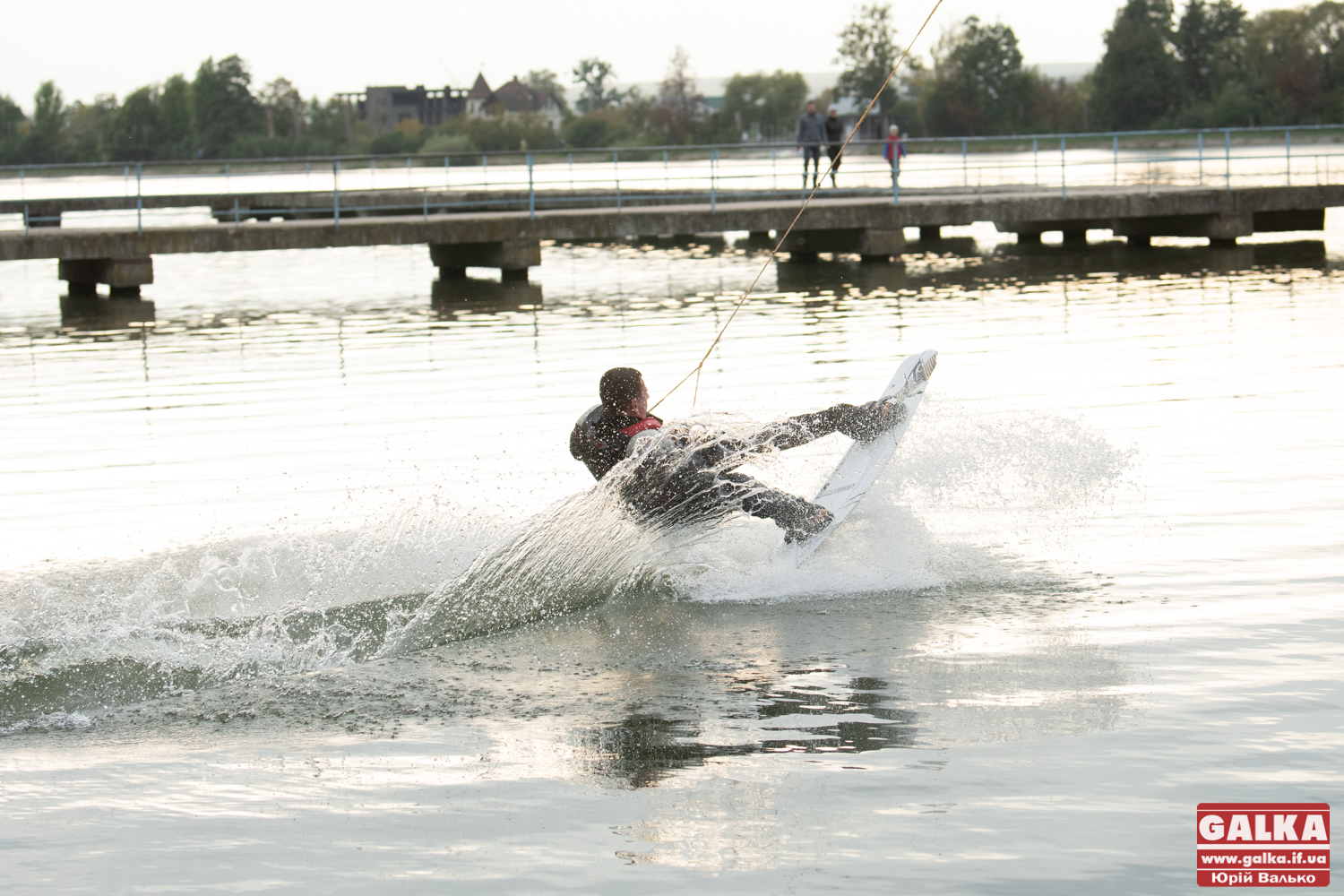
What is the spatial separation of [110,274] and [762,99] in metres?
147

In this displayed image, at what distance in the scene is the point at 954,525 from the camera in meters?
8.20

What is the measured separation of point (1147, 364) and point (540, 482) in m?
7.04

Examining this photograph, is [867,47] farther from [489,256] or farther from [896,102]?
[489,256]

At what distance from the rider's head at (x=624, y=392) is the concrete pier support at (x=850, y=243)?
2014 cm

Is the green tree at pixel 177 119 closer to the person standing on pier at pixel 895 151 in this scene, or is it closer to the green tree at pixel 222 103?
the green tree at pixel 222 103

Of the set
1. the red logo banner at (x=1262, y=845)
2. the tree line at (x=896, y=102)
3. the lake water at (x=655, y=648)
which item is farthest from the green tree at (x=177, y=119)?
the red logo banner at (x=1262, y=845)

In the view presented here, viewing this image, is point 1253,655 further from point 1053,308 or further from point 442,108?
point 442,108

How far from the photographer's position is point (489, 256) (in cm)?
2555

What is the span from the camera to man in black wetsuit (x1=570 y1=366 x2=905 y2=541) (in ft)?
22.9

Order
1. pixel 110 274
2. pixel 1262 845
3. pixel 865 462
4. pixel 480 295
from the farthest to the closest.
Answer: pixel 110 274 → pixel 480 295 → pixel 865 462 → pixel 1262 845

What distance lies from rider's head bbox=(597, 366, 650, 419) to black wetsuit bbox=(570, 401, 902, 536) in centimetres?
4

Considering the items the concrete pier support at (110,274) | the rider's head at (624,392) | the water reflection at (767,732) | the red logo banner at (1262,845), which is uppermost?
the concrete pier support at (110,274)

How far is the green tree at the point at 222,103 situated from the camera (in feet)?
463

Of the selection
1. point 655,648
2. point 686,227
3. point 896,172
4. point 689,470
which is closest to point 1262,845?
point 655,648
